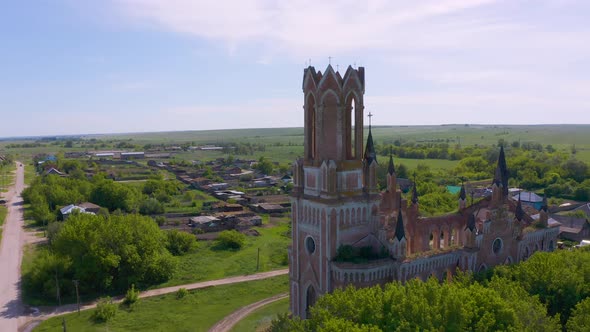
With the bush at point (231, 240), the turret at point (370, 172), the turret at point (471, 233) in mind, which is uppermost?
the turret at point (370, 172)

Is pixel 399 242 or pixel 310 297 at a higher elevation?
pixel 399 242

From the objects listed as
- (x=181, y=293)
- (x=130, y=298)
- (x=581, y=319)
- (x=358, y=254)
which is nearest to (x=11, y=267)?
(x=130, y=298)

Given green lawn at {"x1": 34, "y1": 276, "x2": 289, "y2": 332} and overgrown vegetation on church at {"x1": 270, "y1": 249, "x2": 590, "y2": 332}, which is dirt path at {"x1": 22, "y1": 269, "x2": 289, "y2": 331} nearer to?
green lawn at {"x1": 34, "y1": 276, "x2": 289, "y2": 332}

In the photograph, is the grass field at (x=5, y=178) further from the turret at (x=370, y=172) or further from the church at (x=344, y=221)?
the turret at (x=370, y=172)

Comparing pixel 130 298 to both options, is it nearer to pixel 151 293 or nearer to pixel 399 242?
pixel 151 293

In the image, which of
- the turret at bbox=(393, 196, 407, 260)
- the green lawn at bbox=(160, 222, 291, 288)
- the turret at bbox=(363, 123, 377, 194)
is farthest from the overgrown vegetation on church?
the green lawn at bbox=(160, 222, 291, 288)

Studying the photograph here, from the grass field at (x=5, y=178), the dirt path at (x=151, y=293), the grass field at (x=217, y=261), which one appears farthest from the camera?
the grass field at (x=5, y=178)

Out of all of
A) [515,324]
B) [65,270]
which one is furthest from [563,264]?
[65,270]

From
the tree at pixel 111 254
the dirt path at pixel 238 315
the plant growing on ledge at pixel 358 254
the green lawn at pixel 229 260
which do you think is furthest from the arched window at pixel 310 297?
the tree at pixel 111 254

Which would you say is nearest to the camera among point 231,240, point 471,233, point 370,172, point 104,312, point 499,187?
point 370,172
